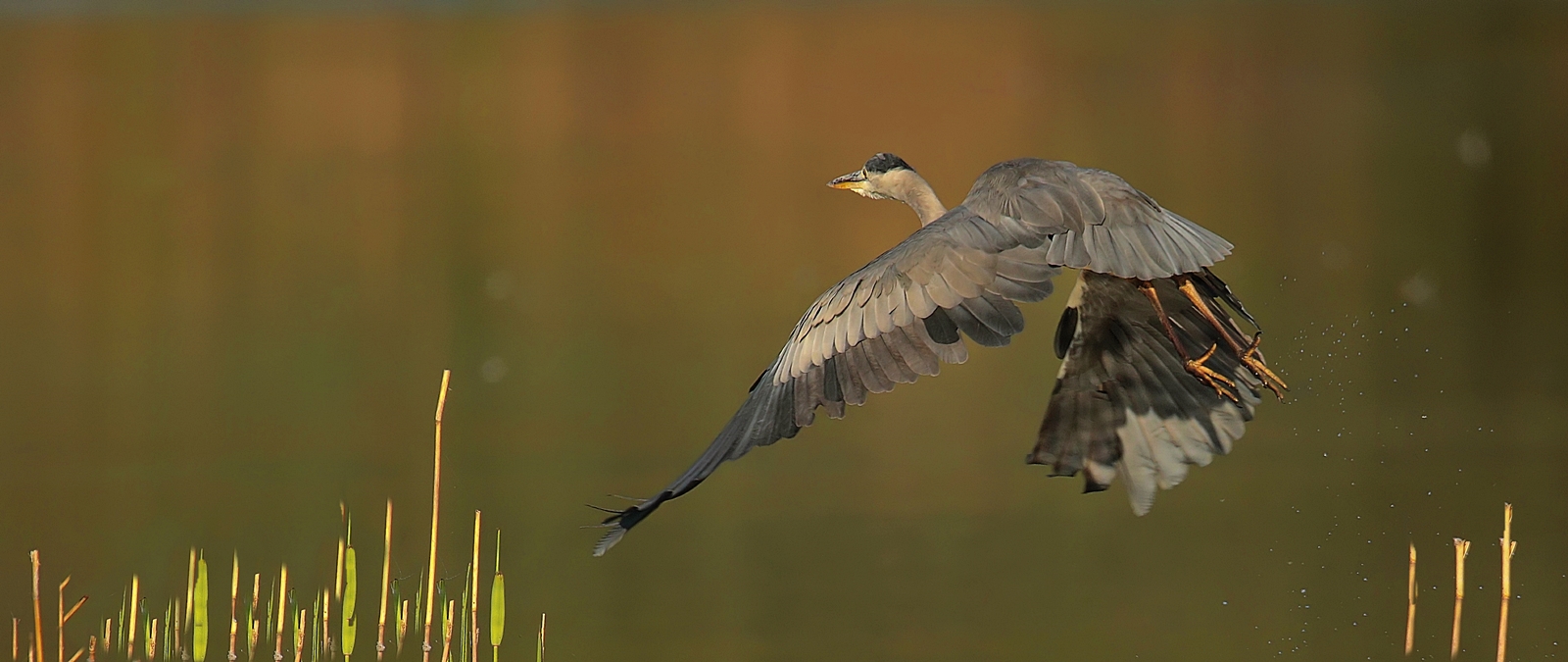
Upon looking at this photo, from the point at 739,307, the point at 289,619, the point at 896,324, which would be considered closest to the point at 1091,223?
the point at 896,324

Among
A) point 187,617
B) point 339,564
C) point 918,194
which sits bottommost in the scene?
point 187,617

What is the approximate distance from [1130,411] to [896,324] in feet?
3.63

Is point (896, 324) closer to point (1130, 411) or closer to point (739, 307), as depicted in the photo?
point (1130, 411)

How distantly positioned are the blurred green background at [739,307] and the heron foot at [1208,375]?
1.18 meters

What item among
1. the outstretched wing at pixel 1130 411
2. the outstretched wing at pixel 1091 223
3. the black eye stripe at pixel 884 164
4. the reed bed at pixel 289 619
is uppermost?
the black eye stripe at pixel 884 164

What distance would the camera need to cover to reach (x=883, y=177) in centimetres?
517

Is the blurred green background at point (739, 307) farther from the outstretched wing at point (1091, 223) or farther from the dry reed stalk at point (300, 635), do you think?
the outstretched wing at point (1091, 223)

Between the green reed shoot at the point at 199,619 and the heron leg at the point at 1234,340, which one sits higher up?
the heron leg at the point at 1234,340

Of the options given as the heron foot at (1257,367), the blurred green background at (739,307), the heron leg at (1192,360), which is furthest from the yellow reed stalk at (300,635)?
the heron foot at (1257,367)

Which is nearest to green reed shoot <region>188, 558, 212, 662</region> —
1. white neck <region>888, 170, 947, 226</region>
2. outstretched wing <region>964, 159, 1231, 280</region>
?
outstretched wing <region>964, 159, 1231, 280</region>

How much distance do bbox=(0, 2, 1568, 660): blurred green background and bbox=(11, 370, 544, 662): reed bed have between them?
0.36 m

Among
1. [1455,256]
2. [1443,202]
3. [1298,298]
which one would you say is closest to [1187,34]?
[1443,202]

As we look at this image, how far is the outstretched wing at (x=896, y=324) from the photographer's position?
13.1 ft

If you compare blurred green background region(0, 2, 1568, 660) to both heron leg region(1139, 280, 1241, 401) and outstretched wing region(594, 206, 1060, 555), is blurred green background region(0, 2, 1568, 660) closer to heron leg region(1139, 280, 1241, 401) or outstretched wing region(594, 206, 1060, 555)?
heron leg region(1139, 280, 1241, 401)
